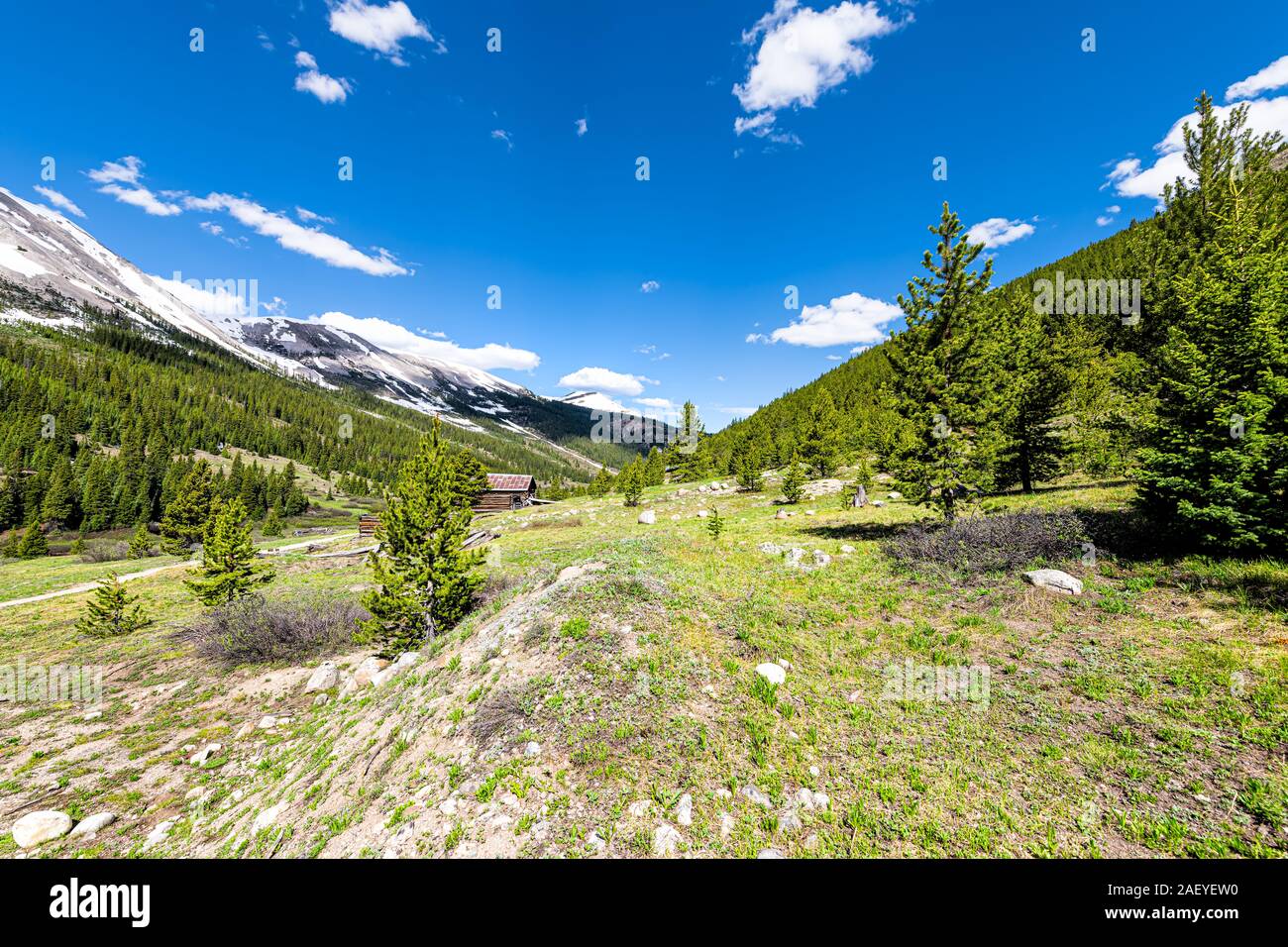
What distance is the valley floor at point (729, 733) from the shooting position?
5934 mm

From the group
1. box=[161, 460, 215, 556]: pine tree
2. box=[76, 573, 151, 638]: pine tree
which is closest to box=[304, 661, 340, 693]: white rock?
box=[76, 573, 151, 638]: pine tree

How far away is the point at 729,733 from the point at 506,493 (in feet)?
218

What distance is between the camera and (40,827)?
8484 millimetres

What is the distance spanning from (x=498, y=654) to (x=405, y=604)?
618cm

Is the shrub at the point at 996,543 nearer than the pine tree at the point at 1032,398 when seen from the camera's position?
Yes

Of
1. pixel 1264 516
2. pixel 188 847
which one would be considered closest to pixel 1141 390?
pixel 1264 516

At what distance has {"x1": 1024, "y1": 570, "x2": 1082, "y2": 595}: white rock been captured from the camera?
12.0 meters

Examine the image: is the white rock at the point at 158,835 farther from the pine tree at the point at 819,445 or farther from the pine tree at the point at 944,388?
the pine tree at the point at 819,445

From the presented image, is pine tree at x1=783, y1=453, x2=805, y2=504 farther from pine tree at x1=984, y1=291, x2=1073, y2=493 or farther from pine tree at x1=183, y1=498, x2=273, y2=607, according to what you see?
pine tree at x1=183, y1=498, x2=273, y2=607

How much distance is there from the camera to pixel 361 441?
171500 millimetres

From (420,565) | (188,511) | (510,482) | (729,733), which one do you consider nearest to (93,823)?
(420,565)

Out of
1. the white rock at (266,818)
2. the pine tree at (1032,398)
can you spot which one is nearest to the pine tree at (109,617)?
the white rock at (266,818)

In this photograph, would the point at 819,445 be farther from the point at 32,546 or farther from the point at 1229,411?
the point at 32,546

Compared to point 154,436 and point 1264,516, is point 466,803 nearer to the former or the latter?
point 1264,516
